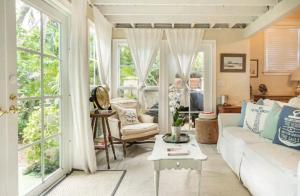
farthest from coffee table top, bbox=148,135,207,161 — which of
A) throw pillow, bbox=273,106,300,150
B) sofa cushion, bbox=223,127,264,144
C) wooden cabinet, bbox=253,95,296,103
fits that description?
wooden cabinet, bbox=253,95,296,103

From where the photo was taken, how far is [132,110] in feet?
14.9

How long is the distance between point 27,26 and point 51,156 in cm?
145

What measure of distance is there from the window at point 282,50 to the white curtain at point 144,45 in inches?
104

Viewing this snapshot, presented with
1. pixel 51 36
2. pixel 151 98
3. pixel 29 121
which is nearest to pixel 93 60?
pixel 51 36

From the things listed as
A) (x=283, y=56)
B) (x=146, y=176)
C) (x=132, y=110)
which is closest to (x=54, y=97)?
(x=146, y=176)

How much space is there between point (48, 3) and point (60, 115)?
1.30m

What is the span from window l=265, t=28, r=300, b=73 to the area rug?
4.49 metres

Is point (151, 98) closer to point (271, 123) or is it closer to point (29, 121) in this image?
point (271, 123)

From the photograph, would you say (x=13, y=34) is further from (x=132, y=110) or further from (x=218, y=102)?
(x=218, y=102)

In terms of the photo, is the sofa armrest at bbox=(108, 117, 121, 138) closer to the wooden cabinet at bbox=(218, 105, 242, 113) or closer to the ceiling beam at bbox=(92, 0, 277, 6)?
the ceiling beam at bbox=(92, 0, 277, 6)

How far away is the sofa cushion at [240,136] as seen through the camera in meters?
2.84

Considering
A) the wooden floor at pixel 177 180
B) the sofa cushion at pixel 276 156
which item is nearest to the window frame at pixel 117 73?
the wooden floor at pixel 177 180

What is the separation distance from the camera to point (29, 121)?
2.35m

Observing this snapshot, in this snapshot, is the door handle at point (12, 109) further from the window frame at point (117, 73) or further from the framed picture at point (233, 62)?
the framed picture at point (233, 62)
